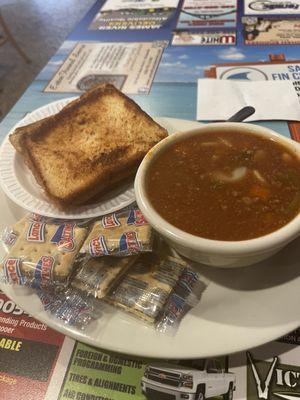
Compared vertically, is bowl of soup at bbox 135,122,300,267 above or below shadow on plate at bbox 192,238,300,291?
above

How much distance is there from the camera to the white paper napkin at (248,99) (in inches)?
56.0

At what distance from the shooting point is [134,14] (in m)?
2.19

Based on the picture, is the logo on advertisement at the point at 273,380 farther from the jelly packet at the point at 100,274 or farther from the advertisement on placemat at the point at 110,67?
the advertisement on placemat at the point at 110,67

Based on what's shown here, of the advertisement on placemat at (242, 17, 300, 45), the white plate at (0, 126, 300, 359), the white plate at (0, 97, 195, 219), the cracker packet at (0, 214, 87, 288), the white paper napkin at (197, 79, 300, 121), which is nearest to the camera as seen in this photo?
the white plate at (0, 126, 300, 359)

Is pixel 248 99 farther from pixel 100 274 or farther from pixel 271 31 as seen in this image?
pixel 100 274

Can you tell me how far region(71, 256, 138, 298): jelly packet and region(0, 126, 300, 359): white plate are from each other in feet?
0.22

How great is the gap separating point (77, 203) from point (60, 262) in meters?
0.25

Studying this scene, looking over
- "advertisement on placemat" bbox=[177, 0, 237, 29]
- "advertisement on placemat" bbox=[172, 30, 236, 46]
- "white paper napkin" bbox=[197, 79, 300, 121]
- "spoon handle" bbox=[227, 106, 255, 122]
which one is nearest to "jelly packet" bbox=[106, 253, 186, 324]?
"spoon handle" bbox=[227, 106, 255, 122]

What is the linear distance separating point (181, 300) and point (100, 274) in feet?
0.61

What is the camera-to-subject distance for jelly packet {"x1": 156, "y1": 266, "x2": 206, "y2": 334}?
774 mm

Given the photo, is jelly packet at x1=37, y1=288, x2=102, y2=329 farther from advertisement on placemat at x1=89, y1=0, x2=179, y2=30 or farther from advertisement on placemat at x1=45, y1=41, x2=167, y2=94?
advertisement on placemat at x1=89, y1=0, x2=179, y2=30

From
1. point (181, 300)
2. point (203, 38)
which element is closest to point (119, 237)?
point (181, 300)

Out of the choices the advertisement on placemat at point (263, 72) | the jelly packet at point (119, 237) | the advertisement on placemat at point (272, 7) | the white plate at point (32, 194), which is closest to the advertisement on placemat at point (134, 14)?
the advertisement on placemat at point (272, 7)

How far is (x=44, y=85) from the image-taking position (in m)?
1.74
